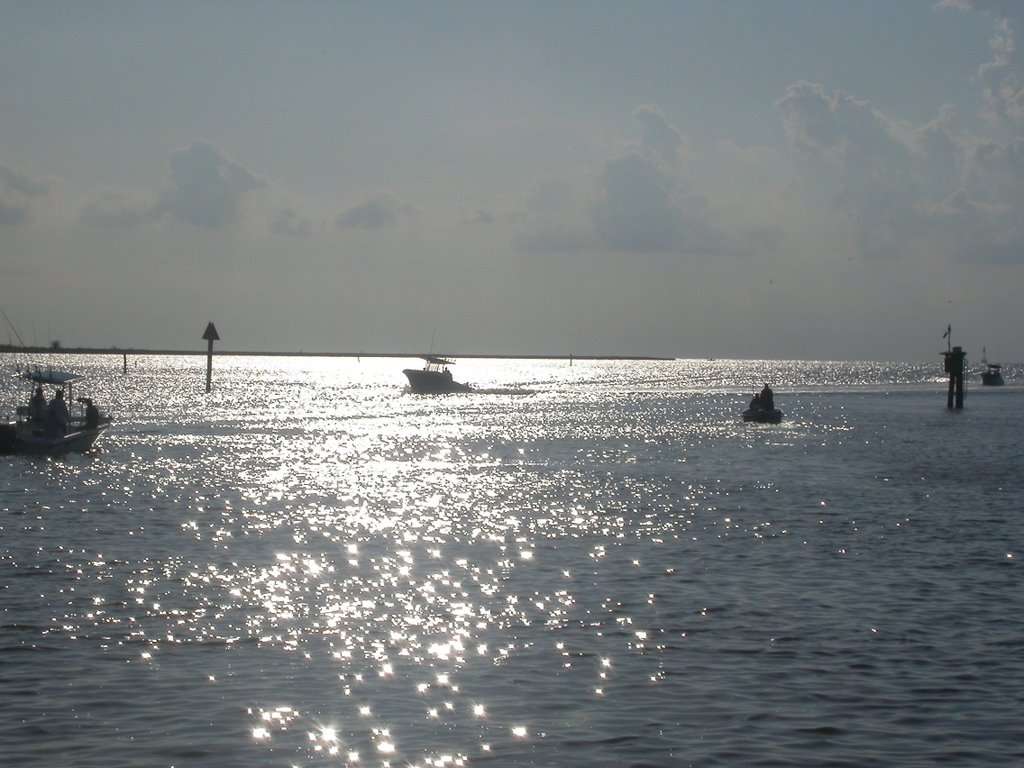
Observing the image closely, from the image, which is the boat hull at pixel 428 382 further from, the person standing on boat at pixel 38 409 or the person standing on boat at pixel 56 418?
the person standing on boat at pixel 56 418

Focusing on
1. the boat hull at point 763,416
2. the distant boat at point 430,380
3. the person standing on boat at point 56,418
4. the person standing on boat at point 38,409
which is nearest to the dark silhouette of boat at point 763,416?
the boat hull at point 763,416

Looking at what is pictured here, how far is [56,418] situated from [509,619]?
35.0m

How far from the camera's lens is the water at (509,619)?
1327 centimetres

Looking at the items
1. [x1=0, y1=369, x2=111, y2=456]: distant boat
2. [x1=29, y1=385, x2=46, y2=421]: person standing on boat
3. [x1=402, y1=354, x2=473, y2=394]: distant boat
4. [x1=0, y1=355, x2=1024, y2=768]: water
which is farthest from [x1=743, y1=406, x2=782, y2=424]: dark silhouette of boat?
[x1=402, y1=354, x2=473, y2=394]: distant boat

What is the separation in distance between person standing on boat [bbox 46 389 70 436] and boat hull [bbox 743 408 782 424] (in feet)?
138

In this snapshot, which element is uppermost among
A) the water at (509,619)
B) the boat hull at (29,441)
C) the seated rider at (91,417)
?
the seated rider at (91,417)

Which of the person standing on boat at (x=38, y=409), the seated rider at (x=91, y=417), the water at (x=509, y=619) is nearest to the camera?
the water at (x=509, y=619)

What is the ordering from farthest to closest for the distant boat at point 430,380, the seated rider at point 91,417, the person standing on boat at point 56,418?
the distant boat at point 430,380 → the seated rider at point 91,417 → the person standing on boat at point 56,418

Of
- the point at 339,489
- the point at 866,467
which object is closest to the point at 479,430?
the point at 866,467

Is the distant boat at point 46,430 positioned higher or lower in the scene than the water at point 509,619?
higher

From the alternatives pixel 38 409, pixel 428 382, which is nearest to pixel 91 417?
pixel 38 409

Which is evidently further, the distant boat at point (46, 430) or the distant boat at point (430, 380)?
the distant boat at point (430, 380)

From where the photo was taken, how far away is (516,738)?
519 inches

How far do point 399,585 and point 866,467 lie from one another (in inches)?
1185
